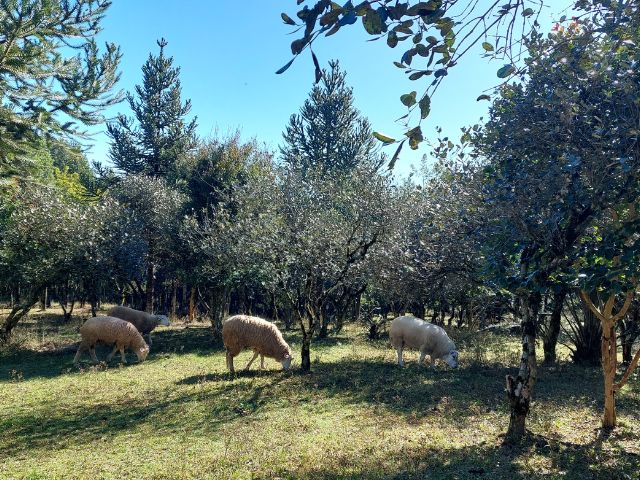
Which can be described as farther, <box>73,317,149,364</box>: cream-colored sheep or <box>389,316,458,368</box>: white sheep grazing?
<box>73,317,149,364</box>: cream-colored sheep

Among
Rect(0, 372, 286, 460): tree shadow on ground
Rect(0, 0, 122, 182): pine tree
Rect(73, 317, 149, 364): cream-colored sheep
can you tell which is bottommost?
Rect(0, 372, 286, 460): tree shadow on ground

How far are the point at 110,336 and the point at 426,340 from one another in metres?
10.5

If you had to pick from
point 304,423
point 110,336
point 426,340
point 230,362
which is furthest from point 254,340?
point 110,336

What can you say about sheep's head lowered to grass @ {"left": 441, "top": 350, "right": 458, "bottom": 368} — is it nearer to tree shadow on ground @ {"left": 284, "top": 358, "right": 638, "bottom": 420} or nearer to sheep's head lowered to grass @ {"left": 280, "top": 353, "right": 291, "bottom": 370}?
tree shadow on ground @ {"left": 284, "top": 358, "right": 638, "bottom": 420}

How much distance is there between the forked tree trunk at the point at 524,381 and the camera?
6.82 meters

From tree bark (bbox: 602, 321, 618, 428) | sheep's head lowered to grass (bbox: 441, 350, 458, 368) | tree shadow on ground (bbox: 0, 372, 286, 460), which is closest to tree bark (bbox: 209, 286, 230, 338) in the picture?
tree shadow on ground (bbox: 0, 372, 286, 460)

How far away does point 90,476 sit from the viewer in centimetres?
613

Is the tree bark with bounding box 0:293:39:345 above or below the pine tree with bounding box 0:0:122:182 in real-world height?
below

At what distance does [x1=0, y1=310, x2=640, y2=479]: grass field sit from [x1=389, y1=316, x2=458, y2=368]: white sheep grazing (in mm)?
550

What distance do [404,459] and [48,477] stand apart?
4857 millimetres

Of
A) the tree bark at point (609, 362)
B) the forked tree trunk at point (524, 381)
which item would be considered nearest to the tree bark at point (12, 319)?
the forked tree trunk at point (524, 381)

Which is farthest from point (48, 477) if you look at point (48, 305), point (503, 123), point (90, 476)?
point (48, 305)

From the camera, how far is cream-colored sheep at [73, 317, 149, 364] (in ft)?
50.7

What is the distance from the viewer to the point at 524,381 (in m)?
6.82
